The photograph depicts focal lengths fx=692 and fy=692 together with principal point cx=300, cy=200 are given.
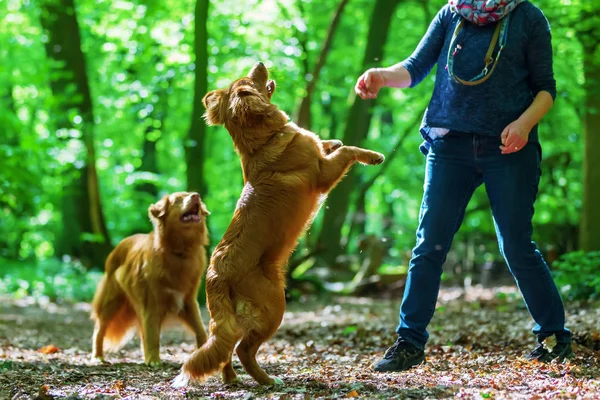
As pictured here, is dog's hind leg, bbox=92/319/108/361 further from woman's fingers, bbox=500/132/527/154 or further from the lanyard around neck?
woman's fingers, bbox=500/132/527/154

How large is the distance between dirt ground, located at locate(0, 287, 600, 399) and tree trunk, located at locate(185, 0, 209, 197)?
8.47 feet

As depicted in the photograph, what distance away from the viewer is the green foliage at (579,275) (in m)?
8.70

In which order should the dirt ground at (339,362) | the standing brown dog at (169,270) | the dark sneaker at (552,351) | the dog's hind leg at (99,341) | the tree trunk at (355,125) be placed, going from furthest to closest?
the tree trunk at (355,125)
the dog's hind leg at (99,341)
the standing brown dog at (169,270)
the dark sneaker at (552,351)
the dirt ground at (339,362)

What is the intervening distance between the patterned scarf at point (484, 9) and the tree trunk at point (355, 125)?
10.0 meters

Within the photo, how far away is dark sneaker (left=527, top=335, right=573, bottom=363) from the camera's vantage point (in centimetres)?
470

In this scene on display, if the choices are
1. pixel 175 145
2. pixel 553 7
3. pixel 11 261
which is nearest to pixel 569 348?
pixel 553 7

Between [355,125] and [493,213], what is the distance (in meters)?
10.5

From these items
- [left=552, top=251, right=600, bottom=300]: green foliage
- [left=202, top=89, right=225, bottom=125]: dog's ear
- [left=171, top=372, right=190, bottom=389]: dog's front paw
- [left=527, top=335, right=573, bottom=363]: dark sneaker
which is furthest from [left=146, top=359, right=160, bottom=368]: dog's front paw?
[left=552, top=251, right=600, bottom=300]: green foliage

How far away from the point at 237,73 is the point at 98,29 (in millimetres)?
3105

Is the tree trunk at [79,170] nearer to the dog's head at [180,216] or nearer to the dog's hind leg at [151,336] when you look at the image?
the dog's head at [180,216]

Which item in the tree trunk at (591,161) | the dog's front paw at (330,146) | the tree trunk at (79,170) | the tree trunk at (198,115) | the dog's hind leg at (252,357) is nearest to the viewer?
the dog's hind leg at (252,357)

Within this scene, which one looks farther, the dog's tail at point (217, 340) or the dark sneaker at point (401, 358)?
the dark sneaker at point (401, 358)

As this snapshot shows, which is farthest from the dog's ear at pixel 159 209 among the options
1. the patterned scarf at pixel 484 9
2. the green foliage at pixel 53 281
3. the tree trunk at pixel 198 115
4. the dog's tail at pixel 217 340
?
the green foliage at pixel 53 281

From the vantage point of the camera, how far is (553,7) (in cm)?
995
